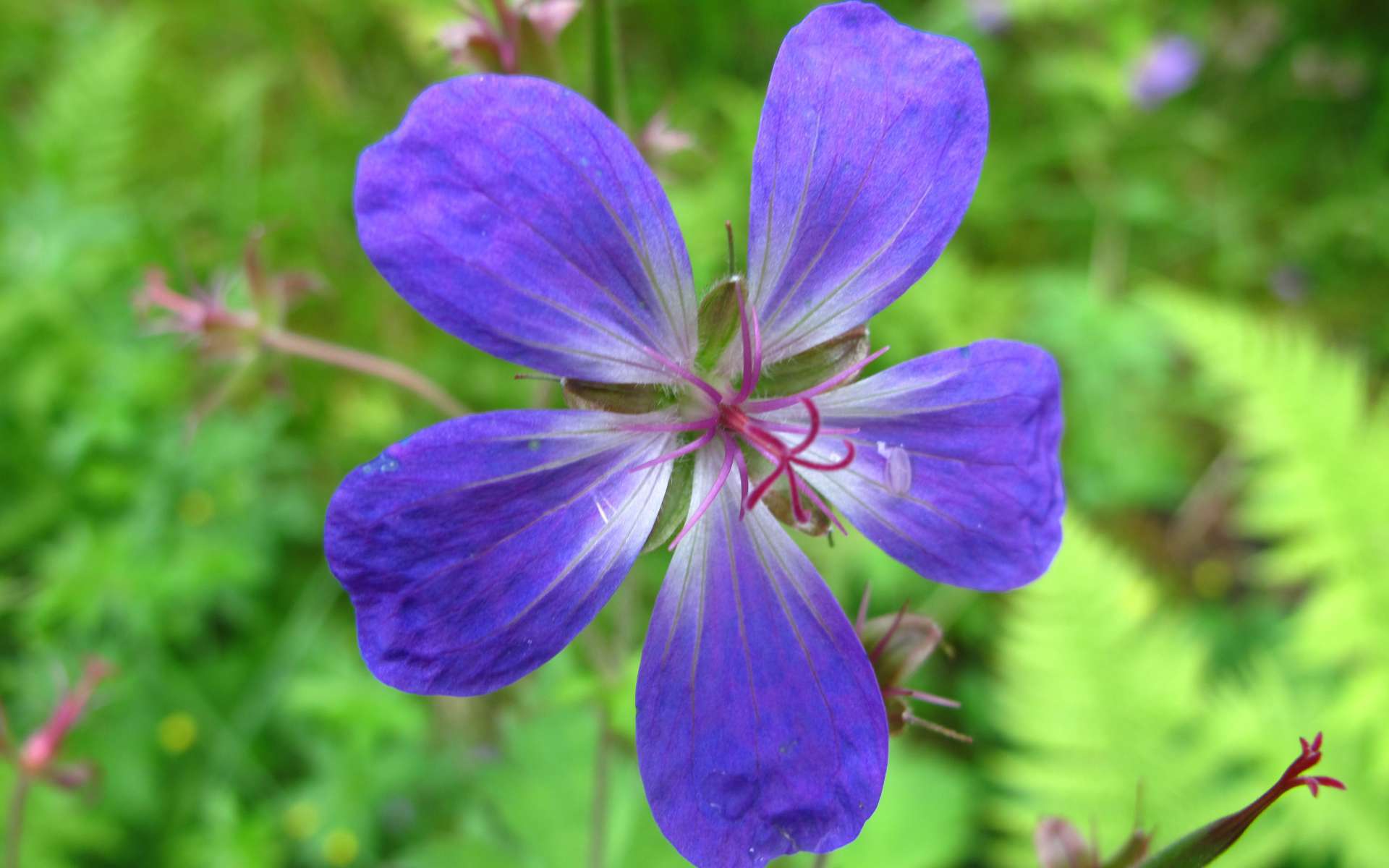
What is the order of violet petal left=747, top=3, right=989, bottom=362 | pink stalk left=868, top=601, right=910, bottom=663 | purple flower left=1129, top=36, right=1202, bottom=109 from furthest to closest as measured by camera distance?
1. purple flower left=1129, top=36, right=1202, bottom=109
2. pink stalk left=868, top=601, right=910, bottom=663
3. violet petal left=747, top=3, right=989, bottom=362

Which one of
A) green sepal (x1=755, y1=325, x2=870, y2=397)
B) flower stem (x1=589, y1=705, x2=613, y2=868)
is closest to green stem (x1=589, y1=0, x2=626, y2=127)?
green sepal (x1=755, y1=325, x2=870, y2=397)

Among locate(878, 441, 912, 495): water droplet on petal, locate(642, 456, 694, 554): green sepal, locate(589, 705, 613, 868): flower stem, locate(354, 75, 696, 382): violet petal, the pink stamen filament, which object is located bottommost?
locate(589, 705, 613, 868): flower stem

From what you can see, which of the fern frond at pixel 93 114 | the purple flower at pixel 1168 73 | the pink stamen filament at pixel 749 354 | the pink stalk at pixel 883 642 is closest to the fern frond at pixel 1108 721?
the pink stalk at pixel 883 642

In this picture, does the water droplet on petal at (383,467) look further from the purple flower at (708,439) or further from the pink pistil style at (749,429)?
the pink pistil style at (749,429)

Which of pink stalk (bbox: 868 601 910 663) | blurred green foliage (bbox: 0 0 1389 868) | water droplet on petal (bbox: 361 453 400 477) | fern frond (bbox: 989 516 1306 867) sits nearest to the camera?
water droplet on petal (bbox: 361 453 400 477)

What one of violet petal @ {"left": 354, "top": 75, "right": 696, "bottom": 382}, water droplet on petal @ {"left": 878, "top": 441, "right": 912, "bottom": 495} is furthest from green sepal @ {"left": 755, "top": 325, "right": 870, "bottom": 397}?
violet petal @ {"left": 354, "top": 75, "right": 696, "bottom": 382}

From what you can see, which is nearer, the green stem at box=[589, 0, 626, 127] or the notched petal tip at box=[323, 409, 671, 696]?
the notched petal tip at box=[323, 409, 671, 696]

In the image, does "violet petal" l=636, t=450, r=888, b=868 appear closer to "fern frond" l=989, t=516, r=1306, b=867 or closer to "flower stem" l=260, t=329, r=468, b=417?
"flower stem" l=260, t=329, r=468, b=417

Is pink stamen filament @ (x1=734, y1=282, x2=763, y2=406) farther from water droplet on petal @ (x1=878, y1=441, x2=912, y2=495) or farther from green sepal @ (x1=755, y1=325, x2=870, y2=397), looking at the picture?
water droplet on petal @ (x1=878, y1=441, x2=912, y2=495)

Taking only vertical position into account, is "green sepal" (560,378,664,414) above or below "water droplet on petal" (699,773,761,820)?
above
